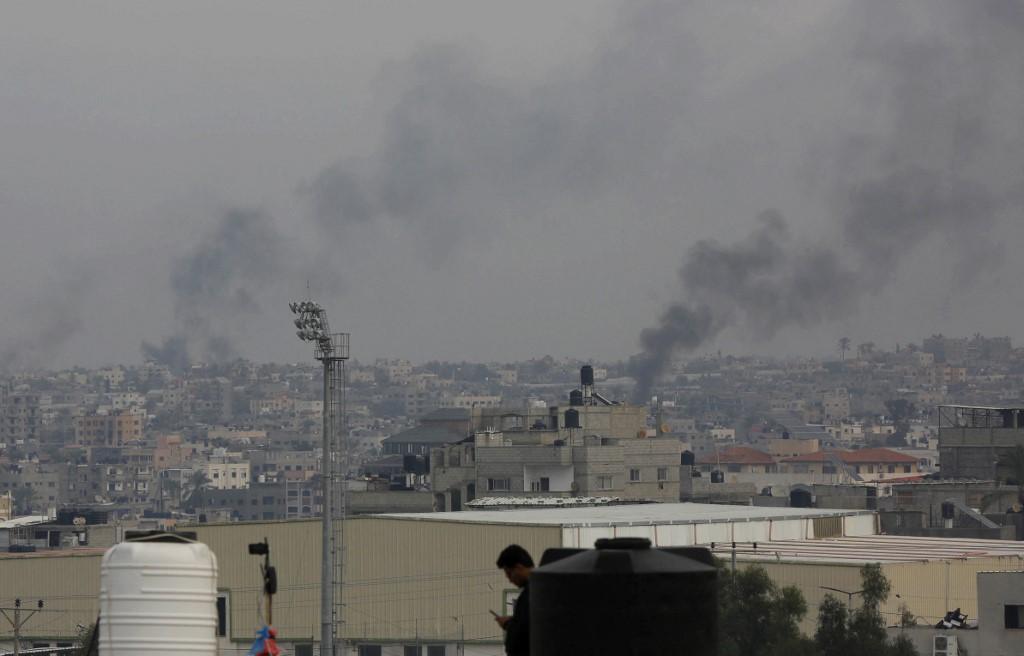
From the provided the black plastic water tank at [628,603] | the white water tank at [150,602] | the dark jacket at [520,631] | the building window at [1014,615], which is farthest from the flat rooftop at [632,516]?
the black plastic water tank at [628,603]

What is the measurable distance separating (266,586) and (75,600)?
57106 millimetres

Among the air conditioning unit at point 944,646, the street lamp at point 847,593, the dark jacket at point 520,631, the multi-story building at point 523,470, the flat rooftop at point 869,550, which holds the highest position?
the multi-story building at point 523,470

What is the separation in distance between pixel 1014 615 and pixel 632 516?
2168 centimetres

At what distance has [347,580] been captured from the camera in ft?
211

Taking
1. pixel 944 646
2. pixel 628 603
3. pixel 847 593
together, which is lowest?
pixel 944 646

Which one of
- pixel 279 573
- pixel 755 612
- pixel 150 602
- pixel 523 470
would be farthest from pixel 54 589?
pixel 150 602

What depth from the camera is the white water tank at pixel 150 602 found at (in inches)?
431

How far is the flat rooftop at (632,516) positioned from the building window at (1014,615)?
47.1ft

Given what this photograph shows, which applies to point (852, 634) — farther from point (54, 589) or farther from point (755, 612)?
point (54, 589)

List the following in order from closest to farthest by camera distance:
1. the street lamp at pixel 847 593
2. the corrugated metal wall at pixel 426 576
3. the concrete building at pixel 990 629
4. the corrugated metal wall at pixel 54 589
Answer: the concrete building at pixel 990 629, the street lamp at pixel 847 593, the corrugated metal wall at pixel 426 576, the corrugated metal wall at pixel 54 589

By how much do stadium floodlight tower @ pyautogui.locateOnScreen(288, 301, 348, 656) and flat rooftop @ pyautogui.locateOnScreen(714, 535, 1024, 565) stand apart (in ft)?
33.7

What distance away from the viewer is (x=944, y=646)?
47.8 metres

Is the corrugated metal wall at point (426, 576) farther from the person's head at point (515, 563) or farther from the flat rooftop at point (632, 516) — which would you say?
the person's head at point (515, 563)

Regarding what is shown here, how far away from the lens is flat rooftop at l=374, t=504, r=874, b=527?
64.7 metres
